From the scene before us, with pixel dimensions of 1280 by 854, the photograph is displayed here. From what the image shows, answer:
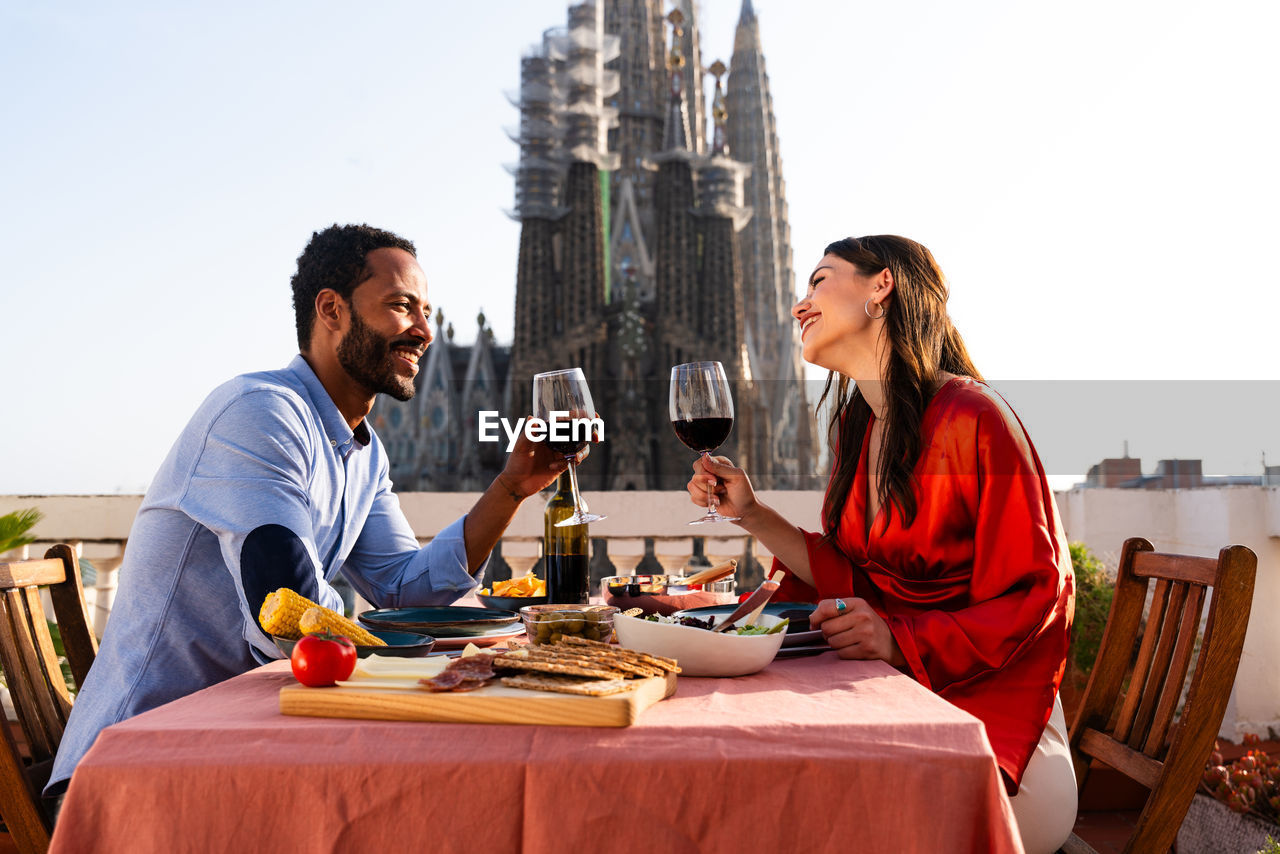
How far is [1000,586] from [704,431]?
0.63 metres

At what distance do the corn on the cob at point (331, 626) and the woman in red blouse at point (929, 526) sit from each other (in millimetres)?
723

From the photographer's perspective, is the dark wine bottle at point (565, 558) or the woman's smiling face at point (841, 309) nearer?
the dark wine bottle at point (565, 558)

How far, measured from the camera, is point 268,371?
2201mm

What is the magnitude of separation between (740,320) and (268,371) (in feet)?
151

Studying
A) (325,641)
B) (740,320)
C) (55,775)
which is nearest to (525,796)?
(325,641)

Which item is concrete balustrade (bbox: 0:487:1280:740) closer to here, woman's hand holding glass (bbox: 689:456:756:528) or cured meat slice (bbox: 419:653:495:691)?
woman's hand holding glass (bbox: 689:456:756:528)

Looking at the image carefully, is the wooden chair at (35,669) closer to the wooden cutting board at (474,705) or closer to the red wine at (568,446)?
the wooden cutting board at (474,705)

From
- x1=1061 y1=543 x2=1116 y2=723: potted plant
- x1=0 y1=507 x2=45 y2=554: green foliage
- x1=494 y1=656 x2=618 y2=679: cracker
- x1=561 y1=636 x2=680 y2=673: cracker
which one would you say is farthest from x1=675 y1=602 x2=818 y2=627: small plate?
x1=0 y1=507 x2=45 y2=554: green foliage

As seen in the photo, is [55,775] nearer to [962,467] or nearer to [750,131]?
[962,467]

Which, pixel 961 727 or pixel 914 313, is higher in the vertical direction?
pixel 914 313

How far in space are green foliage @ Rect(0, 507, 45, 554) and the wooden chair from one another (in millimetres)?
3476

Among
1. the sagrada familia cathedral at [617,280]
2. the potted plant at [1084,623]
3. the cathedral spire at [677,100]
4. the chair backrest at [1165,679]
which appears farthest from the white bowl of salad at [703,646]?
the cathedral spire at [677,100]

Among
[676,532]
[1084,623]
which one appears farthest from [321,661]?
[1084,623]

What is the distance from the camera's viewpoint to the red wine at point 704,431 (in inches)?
77.9
